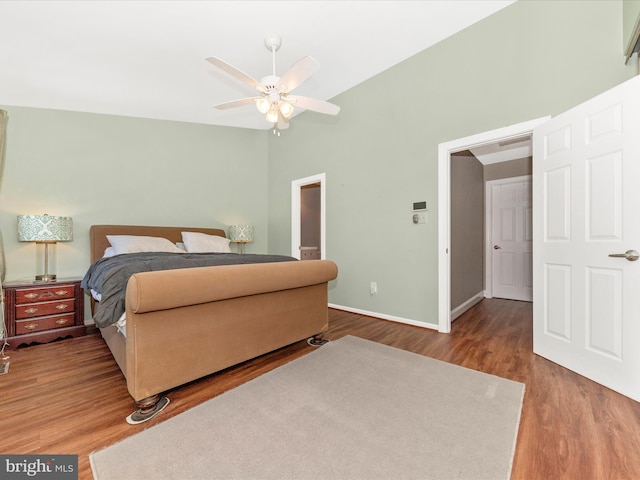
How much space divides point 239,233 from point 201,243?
83cm

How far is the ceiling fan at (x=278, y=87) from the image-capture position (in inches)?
83.0

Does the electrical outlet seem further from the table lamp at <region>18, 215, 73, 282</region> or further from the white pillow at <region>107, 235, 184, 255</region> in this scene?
the table lamp at <region>18, 215, 73, 282</region>

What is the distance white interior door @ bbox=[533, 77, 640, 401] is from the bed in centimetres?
188

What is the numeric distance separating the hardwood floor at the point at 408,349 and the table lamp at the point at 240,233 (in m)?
2.18

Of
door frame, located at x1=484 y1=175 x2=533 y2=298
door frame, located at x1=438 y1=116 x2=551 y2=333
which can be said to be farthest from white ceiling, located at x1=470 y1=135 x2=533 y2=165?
door frame, located at x1=438 y1=116 x2=551 y2=333

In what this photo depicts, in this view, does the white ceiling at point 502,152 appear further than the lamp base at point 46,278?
Yes

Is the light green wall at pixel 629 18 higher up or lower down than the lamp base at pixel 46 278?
higher up

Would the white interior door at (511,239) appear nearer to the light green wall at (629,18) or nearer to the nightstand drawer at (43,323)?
the light green wall at (629,18)

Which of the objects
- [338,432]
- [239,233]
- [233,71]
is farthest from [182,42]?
[338,432]

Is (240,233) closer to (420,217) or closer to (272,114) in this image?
(272,114)

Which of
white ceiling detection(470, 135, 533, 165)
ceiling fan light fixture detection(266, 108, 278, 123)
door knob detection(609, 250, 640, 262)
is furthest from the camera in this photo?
white ceiling detection(470, 135, 533, 165)

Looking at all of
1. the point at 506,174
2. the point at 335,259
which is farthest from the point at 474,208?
the point at 335,259

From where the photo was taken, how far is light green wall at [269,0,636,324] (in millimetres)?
2275

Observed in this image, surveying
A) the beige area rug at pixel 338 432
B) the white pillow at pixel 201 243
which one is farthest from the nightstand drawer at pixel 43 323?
the beige area rug at pixel 338 432
